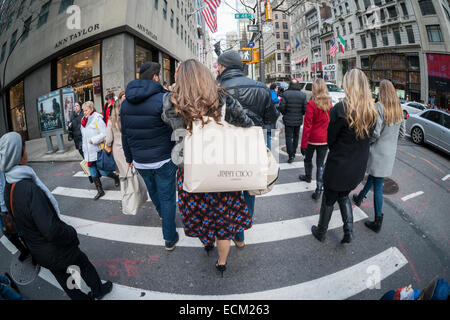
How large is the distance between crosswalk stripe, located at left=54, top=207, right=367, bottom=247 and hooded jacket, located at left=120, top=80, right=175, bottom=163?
1442 mm

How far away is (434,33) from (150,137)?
3194cm

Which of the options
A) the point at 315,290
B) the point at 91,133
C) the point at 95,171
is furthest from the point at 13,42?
the point at 315,290

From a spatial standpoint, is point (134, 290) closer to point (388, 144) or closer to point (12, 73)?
point (388, 144)

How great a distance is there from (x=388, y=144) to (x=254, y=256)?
2657 millimetres

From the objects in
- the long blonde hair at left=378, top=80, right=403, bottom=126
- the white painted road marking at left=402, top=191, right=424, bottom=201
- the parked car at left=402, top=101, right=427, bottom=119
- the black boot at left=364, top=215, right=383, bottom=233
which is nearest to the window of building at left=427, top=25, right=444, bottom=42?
the parked car at left=402, top=101, right=427, bottom=119

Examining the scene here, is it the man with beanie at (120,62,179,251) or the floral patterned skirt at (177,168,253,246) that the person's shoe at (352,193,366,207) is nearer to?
the floral patterned skirt at (177,168,253,246)

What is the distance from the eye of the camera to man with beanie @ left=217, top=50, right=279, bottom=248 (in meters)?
2.36

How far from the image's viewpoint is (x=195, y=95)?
73.1 inches

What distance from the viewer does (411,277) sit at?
2.51 m

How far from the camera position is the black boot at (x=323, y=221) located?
9.63 feet

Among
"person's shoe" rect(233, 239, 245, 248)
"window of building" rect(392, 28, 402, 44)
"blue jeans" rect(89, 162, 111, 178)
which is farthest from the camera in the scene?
"window of building" rect(392, 28, 402, 44)

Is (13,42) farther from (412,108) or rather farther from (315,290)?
(412,108)

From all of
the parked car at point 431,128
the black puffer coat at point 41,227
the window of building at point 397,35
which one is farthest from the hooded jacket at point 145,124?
the window of building at point 397,35
